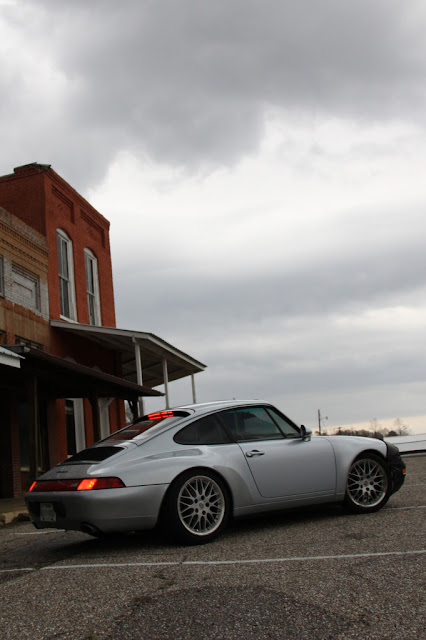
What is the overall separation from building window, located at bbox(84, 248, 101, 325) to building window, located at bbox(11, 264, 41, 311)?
167 inches

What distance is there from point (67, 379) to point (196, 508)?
9.20 meters

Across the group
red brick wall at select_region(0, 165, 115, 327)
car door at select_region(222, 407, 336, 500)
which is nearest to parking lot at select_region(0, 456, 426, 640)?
car door at select_region(222, 407, 336, 500)

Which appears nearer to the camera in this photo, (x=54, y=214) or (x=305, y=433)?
(x=305, y=433)

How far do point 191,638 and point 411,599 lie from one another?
3.98ft

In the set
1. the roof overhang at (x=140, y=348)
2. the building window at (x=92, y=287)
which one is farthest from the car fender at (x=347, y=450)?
the building window at (x=92, y=287)

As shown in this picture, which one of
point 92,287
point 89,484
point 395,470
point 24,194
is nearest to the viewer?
point 89,484

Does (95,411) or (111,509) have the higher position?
(95,411)

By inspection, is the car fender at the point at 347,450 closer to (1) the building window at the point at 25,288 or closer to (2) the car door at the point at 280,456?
(2) the car door at the point at 280,456

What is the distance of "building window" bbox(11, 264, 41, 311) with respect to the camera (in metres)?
16.2

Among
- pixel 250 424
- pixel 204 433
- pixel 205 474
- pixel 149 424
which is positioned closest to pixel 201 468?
pixel 205 474

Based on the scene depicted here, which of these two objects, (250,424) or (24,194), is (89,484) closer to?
(250,424)

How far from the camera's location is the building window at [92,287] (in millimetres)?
21703

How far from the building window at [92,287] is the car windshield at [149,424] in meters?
15.1

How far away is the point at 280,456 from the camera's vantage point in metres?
6.65
